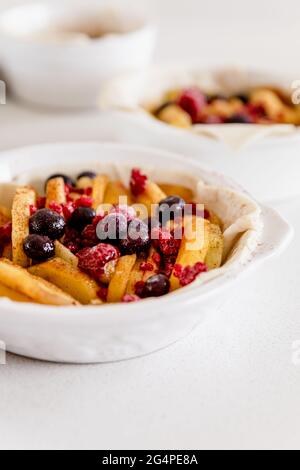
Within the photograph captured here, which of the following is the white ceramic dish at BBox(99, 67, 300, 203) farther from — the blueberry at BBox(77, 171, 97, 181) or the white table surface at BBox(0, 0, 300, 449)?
the white table surface at BBox(0, 0, 300, 449)

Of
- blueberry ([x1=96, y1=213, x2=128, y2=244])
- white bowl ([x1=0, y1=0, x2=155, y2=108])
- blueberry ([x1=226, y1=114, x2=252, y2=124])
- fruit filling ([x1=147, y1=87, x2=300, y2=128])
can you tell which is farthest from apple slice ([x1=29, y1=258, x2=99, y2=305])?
white bowl ([x1=0, y1=0, x2=155, y2=108])

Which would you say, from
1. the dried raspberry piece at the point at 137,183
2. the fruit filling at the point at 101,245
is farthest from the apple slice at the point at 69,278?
the dried raspberry piece at the point at 137,183

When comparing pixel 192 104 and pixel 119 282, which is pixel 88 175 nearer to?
pixel 119 282

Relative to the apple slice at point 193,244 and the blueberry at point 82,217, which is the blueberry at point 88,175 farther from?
the apple slice at point 193,244

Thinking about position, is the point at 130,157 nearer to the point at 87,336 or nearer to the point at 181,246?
the point at 181,246

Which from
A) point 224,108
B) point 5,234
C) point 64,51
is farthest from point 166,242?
point 64,51

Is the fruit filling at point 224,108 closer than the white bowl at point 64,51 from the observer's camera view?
Yes

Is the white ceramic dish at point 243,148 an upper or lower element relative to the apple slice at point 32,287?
lower

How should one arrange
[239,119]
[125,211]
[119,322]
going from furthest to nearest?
[239,119], [125,211], [119,322]

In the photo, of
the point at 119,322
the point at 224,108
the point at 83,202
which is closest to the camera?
the point at 119,322
